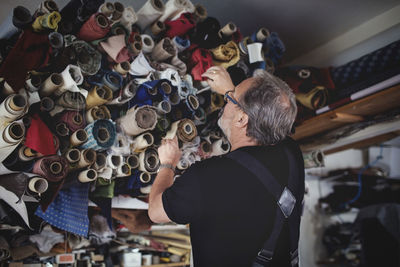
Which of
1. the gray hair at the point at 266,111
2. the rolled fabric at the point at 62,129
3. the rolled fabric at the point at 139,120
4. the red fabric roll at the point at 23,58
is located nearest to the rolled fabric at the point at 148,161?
the rolled fabric at the point at 139,120

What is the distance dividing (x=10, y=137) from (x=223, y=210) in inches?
28.8

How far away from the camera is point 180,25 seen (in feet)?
4.81

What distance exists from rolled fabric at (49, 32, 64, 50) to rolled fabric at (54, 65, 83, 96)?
0.08 m

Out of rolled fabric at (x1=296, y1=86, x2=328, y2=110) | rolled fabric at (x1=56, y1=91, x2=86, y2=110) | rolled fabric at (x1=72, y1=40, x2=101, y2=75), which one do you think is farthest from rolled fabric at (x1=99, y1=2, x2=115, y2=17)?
rolled fabric at (x1=296, y1=86, x2=328, y2=110)

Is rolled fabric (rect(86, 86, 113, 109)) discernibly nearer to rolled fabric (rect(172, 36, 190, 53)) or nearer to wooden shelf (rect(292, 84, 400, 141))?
rolled fabric (rect(172, 36, 190, 53))

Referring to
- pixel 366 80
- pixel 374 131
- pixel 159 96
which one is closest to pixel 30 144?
pixel 159 96

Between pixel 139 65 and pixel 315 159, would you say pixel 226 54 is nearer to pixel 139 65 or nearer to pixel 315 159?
pixel 139 65

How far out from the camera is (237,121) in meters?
1.22

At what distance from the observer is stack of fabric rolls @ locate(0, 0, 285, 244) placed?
1056 millimetres

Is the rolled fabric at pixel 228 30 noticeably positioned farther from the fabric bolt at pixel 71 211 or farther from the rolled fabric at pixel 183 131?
the fabric bolt at pixel 71 211

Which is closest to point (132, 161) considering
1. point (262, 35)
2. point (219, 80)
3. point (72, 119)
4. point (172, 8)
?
point (72, 119)

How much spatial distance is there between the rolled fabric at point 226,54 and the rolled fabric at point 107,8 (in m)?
0.52

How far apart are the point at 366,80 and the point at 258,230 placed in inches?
46.4

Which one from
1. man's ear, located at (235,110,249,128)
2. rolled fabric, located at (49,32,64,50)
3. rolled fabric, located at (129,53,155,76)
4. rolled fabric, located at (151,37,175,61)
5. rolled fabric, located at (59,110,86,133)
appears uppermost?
rolled fabric, located at (49,32,64,50)
